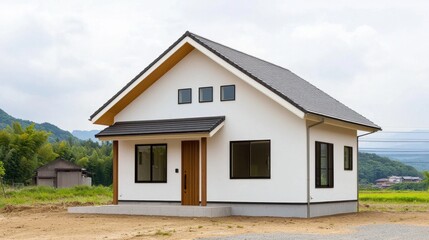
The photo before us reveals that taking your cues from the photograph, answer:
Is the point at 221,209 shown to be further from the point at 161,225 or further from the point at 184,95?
the point at 184,95

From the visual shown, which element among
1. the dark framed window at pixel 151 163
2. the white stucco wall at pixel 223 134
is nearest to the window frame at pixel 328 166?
the white stucco wall at pixel 223 134

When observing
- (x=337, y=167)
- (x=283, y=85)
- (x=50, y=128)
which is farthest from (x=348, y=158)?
(x=50, y=128)

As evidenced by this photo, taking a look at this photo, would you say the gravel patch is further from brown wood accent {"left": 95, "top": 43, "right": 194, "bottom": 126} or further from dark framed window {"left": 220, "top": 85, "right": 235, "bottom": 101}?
brown wood accent {"left": 95, "top": 43, "right": 194, "bottom": 126}

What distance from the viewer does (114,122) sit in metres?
22.8

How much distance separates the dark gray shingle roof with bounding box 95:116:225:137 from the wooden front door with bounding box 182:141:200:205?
28.2 inches

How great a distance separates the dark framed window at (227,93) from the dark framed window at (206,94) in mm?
388

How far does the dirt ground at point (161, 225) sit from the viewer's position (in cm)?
1467

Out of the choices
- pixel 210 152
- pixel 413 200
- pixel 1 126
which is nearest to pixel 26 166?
pixel 413 200

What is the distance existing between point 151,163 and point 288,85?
4.81 m

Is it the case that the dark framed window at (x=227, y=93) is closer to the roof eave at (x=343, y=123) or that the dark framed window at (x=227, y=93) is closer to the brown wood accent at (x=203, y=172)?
the brown wood accent at (x=203, y=172)

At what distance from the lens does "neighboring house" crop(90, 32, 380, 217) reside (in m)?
19.5

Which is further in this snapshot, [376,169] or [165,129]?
[376,169]

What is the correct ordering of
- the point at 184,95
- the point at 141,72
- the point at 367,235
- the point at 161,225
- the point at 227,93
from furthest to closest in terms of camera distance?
1. the point at 184,95
2. the point at 141,72
3. the point at 227,93
4. the point at 161,225
5. the point at 367,235

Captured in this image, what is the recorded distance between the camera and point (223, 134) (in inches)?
808
